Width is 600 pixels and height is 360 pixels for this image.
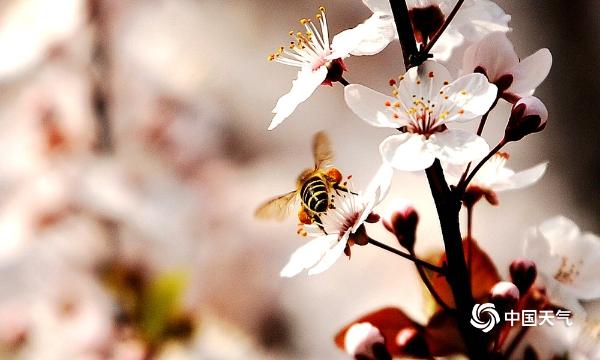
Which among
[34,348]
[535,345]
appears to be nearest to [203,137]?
[34,348]

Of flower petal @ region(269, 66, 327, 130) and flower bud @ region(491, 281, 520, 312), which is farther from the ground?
flower petal @ region(269, 66, 327, 130)

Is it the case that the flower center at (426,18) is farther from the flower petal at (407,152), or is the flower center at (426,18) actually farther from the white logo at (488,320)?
the white logo at (488,320)

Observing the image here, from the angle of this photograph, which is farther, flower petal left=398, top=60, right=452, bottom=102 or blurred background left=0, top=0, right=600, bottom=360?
blurred background left=0, top=0, right=600, bottom=360

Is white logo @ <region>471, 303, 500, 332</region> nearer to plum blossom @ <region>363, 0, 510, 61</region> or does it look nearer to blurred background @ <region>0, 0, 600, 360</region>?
plum blossom @ <region>363, 0, 510, 61</region>

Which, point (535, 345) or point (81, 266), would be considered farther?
point (81, 266)

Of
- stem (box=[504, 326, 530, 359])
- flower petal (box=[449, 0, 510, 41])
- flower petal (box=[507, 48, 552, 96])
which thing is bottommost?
stem (box=[504, 326, 530, 359])

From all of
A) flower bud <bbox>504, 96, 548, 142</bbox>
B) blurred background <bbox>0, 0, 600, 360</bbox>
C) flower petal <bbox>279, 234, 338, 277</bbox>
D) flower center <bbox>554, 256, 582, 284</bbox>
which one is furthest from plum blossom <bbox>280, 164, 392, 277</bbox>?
blurred background <bbox>0, 0, 600, 360</bbox>

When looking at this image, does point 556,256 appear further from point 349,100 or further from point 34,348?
point 34,348
